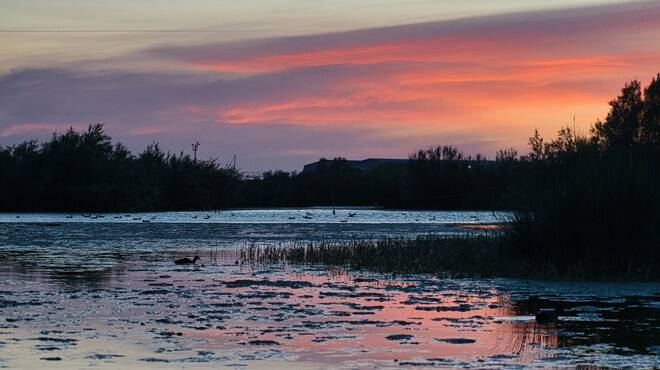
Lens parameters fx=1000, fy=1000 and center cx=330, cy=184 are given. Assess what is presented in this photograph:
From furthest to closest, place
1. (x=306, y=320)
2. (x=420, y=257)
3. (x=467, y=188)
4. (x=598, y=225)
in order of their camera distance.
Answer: (x=467, y=188), (x=420, y=257), (x=598, y=225), (x=306, y=320)

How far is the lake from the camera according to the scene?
42.3 feet

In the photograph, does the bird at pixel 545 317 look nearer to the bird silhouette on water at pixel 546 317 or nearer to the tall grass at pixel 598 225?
the bird silhouette on water at pixel 546 317

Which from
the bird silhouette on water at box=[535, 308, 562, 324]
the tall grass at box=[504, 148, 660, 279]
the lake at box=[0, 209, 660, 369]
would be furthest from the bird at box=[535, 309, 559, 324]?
the tall grass at box=[504, 148, 660, 279]

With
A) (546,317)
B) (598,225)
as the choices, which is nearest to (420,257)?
(598,225)

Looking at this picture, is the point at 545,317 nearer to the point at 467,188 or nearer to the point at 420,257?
the point at 420,257

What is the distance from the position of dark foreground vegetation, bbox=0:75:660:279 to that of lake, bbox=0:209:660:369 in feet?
6.51

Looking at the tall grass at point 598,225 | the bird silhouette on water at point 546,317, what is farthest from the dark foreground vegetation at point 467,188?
the bird silhouette on water at point 546,317

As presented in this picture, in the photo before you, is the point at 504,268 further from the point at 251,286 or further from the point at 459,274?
the point at 251,286

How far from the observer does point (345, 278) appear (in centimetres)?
2517

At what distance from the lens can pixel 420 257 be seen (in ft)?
95.0

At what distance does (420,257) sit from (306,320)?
12.8 meters

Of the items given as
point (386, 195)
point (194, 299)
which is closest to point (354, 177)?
point (386, 195)

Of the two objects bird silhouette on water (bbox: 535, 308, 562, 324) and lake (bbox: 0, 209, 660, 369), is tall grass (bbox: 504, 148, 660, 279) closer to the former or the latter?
lake (bbox: 0, 209, 660, 369)

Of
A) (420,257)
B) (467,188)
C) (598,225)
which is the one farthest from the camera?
(467,188)
